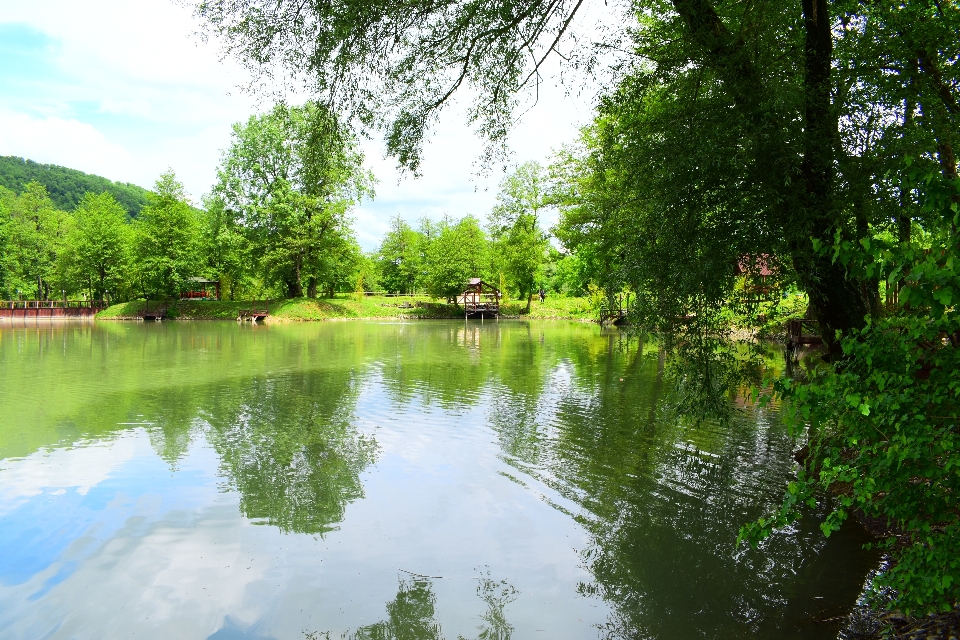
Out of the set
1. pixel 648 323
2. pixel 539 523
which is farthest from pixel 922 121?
pixel 539 523

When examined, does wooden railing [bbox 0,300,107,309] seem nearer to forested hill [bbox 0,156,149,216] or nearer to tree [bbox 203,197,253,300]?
tree [bbox 203,197,253,300]

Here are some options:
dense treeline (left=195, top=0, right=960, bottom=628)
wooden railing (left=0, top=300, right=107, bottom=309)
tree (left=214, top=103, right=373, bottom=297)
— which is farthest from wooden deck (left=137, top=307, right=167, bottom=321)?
dense treeline (left=195, top=0, right=960, bottom=628)

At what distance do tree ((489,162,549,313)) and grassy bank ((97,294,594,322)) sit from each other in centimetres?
401

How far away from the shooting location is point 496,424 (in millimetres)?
11414

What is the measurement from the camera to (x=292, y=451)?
9.38 meters

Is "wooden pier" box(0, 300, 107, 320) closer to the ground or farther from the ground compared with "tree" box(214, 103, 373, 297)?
closer to the ground

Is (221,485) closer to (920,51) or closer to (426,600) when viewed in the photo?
(426,600)

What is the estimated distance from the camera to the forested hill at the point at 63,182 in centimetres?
10156

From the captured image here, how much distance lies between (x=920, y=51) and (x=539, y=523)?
26.1ft

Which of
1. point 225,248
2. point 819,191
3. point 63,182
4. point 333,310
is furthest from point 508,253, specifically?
point 63,182

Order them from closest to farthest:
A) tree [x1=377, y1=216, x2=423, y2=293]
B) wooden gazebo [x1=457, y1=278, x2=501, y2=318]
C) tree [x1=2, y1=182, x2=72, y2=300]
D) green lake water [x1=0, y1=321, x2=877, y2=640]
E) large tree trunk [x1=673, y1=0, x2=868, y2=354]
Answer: green lake water [x1=0, y1=321, x2=877, y2=640] < large tree trunk [x1=673, y1=0, x2=868, y2=354] < wooden gazebo [x1=457, y1=278, x2=501, y2=318] < tree [x1=2, y1=182, x2=72, y2=300] < tree [x1=377, y1=216, x2=423, y2=293]

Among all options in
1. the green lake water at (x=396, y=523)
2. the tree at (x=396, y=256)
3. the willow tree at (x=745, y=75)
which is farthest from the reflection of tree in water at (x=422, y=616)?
the tree at (x=396, y=256)

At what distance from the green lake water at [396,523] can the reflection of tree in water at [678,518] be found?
1.2 inches

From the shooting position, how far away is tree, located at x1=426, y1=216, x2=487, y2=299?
56.1m
